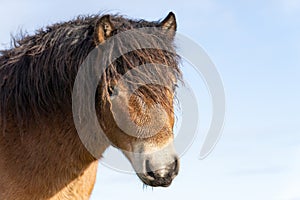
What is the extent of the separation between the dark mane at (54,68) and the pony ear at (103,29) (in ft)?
0.24

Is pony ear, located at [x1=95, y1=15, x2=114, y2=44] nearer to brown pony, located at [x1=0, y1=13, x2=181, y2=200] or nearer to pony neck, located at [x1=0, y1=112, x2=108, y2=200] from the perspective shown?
brown pony, located at [x1=0, y1=13, x2=181, y2=200]

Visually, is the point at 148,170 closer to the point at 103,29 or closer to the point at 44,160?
the point at 44,160

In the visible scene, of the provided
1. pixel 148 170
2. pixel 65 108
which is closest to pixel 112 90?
pixel 65 108

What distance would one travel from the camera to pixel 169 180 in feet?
17.3

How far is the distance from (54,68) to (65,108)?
1.40ft

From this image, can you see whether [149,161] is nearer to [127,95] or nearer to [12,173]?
[127,95]

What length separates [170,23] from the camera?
6332mm

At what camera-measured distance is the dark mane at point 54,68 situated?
574 centimetres

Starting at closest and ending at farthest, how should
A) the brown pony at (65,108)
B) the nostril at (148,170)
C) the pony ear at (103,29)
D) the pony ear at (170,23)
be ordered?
the nostril at (148,170), the brown pony at (65,108), the pony ear at (103,29), the pony ear at (170,23)

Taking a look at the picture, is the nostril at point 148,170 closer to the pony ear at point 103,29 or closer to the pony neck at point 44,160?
the pony neck at point 44,160

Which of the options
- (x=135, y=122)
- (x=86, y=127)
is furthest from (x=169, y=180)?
(x=86, y=127)

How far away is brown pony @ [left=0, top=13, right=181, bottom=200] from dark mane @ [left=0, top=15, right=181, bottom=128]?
0.01 m

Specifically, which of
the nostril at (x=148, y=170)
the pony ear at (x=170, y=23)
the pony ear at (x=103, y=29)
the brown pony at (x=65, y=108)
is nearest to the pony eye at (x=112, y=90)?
the brown pony at (x=65, y=108)

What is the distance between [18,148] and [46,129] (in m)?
0.34
